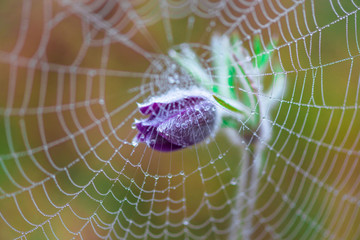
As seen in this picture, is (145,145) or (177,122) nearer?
(177,122)

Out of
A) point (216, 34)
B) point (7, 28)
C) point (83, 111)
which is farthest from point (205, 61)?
point (7, 28)

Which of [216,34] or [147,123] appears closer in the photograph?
[147,123]

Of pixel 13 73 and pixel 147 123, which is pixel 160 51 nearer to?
pixel 13 73

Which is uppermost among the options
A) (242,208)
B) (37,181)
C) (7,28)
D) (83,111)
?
(7,28)

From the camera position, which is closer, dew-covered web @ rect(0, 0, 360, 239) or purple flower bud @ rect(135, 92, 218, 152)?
purple flower bud @ rect(135, 92, 218, 152)

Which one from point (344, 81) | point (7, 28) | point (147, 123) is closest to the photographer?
point (147, 123)
